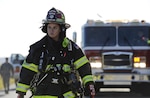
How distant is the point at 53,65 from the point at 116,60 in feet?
32.8

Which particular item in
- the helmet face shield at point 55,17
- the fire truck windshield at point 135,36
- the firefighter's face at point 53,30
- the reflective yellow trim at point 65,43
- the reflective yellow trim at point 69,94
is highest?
the helmet face shield at point 55,17

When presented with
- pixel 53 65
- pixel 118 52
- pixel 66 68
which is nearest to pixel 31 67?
pixel 53 65

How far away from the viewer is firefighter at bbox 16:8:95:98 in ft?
16.9

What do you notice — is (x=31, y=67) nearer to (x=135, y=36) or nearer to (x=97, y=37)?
(x=97, y=37)

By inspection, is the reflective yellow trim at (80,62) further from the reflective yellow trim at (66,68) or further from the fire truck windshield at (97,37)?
the fire truck windshield at (97,37)

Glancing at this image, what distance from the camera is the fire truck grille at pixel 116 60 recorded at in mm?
14906

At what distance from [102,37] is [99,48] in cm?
36

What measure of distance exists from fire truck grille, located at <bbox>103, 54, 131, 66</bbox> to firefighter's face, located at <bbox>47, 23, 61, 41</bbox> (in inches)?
385

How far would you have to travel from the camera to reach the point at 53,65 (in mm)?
5168

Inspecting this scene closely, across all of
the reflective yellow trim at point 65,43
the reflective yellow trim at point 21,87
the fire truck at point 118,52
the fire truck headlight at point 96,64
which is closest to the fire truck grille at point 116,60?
the fire truck at point 118,52

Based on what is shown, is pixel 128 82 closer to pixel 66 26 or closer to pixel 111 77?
pixel 111 77

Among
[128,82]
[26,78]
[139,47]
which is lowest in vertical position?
[128,82]

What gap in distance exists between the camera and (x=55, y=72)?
5176mm

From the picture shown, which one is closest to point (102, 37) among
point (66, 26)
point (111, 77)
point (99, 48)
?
point (99, 48)
